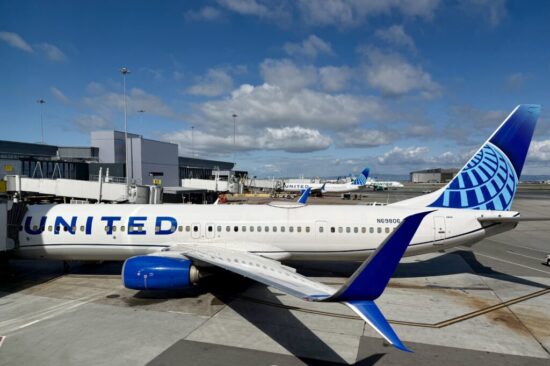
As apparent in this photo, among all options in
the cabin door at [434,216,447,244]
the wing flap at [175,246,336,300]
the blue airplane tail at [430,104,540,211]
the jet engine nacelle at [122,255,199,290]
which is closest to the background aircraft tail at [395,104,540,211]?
the blue airplane tail at [430,104,540,211]

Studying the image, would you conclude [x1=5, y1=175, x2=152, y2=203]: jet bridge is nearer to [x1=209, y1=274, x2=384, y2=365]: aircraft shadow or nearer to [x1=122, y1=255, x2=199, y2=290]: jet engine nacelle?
[x1=122, y1=255, x2=199, y2=290]: jet engine nacelle

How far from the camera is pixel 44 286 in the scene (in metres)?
15.1

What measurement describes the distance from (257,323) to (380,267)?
6378mm

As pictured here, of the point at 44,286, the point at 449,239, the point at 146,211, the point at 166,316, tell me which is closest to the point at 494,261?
the point at 449,239

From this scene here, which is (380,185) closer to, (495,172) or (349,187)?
(349,187)

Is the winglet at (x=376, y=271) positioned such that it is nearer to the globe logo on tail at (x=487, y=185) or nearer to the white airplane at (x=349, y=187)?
the globe logo on tail at (x=487, y=185)

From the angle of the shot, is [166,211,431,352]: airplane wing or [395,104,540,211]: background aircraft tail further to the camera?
[395,104,540,211]: background aircraft tail

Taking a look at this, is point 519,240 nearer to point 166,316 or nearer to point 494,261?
point 494,261

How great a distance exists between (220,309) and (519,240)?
29614 mm

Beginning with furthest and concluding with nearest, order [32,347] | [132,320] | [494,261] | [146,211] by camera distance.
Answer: [494,261], [146,211], [132,320], [32,347]

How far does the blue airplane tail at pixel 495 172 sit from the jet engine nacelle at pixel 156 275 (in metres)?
13.7

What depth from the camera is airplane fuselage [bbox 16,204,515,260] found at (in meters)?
15.5

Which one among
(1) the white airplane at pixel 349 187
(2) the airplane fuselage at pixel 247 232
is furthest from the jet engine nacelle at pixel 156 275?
(1) the white airplane at pixel 349 187

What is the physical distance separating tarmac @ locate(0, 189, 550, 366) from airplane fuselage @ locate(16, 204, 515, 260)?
175 cm
